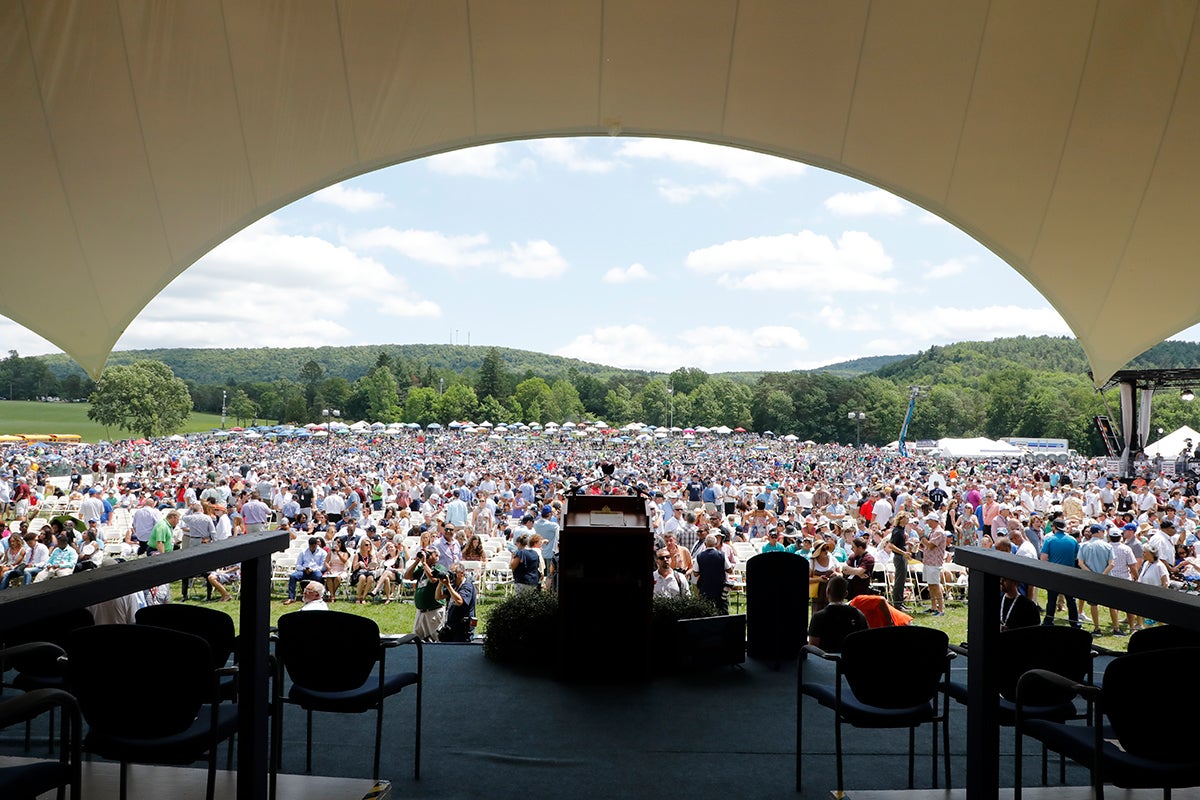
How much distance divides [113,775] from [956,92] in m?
6.82

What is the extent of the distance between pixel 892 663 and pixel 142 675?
3.26 meters

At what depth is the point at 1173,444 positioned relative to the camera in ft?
112

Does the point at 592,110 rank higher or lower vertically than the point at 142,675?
higher

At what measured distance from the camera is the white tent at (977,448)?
45.2 metres

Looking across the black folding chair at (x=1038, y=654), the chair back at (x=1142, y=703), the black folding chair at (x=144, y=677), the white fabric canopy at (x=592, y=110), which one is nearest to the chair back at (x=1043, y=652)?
the black folding chair at (x=1038, y=654)

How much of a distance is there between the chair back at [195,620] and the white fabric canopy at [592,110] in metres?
3.95

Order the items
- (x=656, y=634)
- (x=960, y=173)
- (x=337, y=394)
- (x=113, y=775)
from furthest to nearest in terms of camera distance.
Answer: (x=337, y=394), (x=656, y=634), (x=960, y=173), (x=113, y=775)

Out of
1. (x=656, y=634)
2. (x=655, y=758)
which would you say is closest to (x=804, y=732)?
(x=655, y=758)

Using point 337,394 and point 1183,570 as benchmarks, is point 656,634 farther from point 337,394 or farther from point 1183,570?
point 337,394

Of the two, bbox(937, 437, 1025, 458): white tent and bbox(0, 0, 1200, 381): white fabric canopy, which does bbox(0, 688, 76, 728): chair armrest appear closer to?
bbox(0, 0, 1200, 381): white fabric canopy

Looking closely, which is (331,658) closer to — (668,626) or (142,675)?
(142,675)

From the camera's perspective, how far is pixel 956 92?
6195 millimetres

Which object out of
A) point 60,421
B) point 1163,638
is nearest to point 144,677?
point 1163,638

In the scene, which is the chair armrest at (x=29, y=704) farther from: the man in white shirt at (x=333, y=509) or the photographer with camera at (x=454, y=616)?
the man in white shirt at (x=333, y=509)
